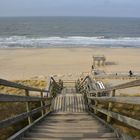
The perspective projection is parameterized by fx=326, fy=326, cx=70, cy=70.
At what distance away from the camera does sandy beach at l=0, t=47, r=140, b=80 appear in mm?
31891

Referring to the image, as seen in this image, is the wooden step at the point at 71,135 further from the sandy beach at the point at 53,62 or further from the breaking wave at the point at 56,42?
the breaking wave at the point at 56,42

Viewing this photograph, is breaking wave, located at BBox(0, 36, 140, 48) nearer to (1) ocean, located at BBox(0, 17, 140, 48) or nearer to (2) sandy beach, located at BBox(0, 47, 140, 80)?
(1) ocean, located at BBox(0, 17, 140, 48)

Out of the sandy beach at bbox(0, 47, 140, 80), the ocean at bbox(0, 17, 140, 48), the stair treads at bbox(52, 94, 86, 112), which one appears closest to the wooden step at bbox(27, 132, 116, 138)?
the stair treads at bbox(52, 94, 86, 112)

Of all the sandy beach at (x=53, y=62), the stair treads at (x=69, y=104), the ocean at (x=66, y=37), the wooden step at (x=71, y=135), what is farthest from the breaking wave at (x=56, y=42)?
the wooden step at (x=71, y=135)

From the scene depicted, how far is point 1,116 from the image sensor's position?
9.71 m

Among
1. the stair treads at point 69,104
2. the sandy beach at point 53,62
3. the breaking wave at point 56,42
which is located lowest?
the stair treads at point 69,104

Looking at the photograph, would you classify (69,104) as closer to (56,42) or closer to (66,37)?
(56,42)

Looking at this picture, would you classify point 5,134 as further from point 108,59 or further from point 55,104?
point 108,59

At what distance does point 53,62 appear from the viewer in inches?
1474

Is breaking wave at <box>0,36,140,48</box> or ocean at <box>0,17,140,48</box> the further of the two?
ocean at <box>0,17,140,48</box>

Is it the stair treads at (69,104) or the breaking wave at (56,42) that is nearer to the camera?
the stair treads at (69,104)

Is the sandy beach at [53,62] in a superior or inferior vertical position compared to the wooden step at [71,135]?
superior

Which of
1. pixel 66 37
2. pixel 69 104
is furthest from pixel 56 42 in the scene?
pixel 69 104

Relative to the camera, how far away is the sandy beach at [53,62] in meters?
31.9
